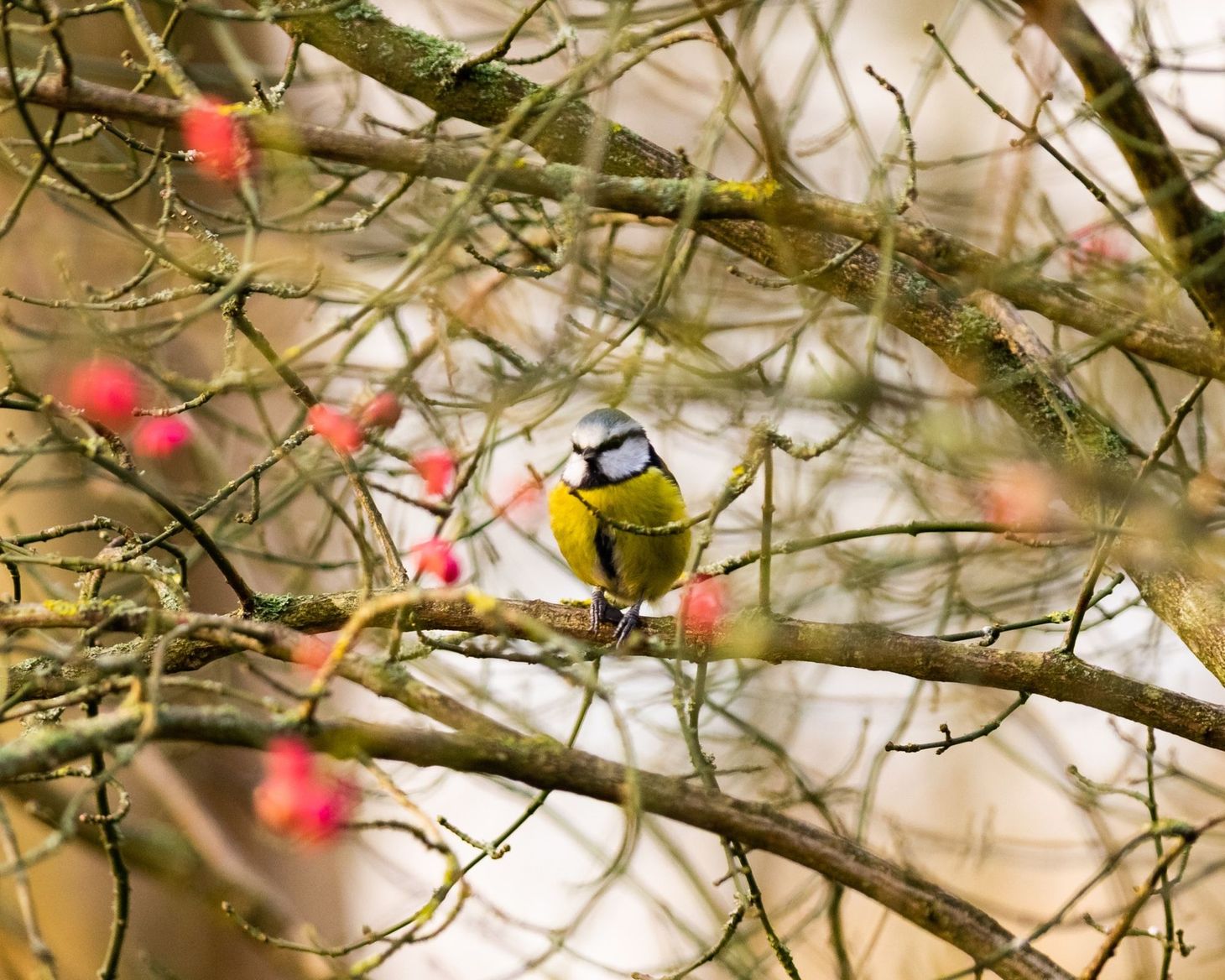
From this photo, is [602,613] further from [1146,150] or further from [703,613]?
[1146,150]

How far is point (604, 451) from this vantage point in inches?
132

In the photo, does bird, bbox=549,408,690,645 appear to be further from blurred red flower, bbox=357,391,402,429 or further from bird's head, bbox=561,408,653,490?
blurred red flower, bbox=357,391,402,429

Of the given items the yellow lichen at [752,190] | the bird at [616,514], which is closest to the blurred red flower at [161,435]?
the bird at [616,514]

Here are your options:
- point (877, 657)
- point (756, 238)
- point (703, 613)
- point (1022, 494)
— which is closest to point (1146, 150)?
point (1022, 494)

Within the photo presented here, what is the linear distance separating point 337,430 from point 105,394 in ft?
2.31

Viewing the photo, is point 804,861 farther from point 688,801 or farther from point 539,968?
point 539,968

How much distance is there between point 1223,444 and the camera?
2932mm

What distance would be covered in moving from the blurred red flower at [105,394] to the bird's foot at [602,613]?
1.18 metres

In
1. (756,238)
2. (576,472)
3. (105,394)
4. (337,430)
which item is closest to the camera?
(337,430)

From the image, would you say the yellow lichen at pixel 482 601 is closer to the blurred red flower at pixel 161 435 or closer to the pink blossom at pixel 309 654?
the pink blossom at pixel 309 654

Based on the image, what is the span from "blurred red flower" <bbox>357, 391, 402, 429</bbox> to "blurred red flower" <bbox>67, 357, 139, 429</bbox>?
1.77ft

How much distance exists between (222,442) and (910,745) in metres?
3.25

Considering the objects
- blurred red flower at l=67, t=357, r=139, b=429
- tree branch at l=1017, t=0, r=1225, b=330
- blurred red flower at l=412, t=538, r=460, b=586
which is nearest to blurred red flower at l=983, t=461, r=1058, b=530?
tree branch at l=1017, t=0, r=1225, b=330

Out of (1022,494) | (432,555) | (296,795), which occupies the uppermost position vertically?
(1022,494)
